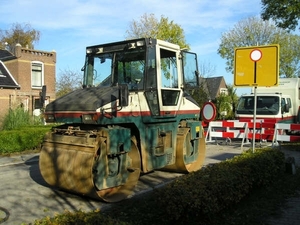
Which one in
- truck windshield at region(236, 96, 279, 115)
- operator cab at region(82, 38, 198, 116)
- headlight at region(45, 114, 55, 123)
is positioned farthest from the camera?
truck windshield at region(236, 96, 279, 115)

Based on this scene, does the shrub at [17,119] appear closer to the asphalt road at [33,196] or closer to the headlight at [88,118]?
the asphalt road at [33,196]

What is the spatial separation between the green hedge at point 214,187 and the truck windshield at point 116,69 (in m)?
2.49

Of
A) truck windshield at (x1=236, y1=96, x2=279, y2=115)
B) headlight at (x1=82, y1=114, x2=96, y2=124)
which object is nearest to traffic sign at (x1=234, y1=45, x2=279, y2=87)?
headlight at (x1=82, y1=114, x2=96, y2=124)

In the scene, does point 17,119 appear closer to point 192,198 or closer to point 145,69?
point 145,69

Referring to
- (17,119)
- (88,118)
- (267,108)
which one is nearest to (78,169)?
(88,118)

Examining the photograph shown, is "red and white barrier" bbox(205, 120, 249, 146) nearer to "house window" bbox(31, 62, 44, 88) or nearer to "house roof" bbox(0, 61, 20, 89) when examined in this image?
"house roof" bbox(0, 61, 20, 89)

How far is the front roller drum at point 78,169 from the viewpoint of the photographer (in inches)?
237

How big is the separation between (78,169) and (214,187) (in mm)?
2364

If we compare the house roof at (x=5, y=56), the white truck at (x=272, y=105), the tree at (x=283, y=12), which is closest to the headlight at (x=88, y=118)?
the white truck at (x=272, y=105)

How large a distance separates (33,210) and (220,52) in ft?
126

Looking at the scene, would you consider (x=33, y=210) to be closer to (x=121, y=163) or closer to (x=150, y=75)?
(x=121, y=163)

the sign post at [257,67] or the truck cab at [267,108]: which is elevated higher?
the sign post at [257,67]

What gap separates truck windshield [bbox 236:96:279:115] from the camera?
51.7ft

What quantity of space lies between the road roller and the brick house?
68.8 feet
